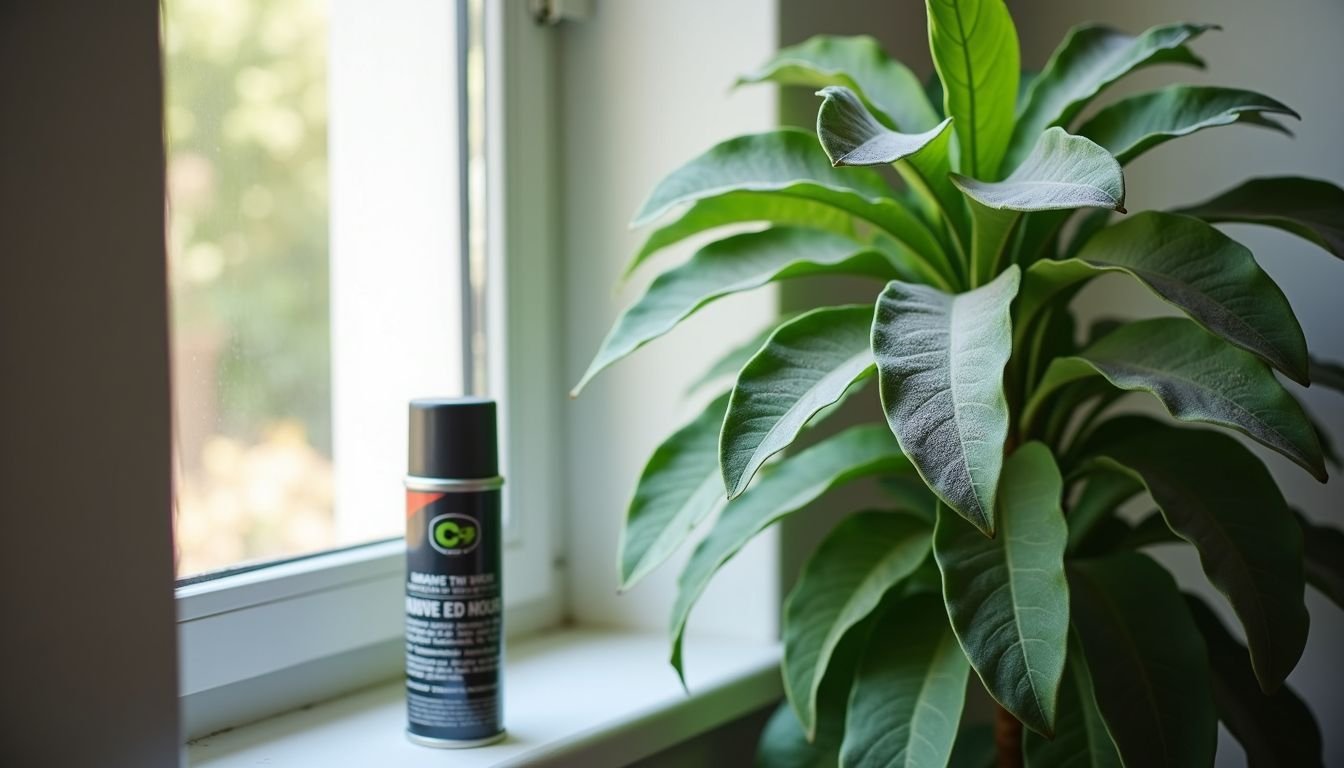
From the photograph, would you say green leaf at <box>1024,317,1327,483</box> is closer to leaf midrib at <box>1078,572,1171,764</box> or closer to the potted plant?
the potted plant

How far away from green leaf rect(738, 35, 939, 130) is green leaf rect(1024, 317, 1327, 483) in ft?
0.90

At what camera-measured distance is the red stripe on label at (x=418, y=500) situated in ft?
2.83

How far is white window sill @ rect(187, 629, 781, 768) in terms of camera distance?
877 millimetres

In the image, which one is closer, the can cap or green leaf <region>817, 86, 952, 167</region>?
green leaf <region>817, 86, 952, 167</region>

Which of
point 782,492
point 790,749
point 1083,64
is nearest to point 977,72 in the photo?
point 1083,64

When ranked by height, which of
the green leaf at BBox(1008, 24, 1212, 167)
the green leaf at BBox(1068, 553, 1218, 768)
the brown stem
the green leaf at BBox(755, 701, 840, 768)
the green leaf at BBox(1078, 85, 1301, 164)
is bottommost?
the green leaf at BBox(755, 701, 840, 768)

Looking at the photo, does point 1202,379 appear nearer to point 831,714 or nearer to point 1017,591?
point 1017,591

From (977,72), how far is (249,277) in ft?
2.12

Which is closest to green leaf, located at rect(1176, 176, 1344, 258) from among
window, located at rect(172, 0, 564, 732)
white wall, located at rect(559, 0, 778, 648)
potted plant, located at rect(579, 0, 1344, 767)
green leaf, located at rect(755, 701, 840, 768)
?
potted plant, located at rect(579, 0, 1344, 767)

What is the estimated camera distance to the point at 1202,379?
782 mm

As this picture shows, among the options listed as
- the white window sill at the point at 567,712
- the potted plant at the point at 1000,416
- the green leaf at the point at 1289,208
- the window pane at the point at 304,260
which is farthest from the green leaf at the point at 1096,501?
the window pane at the point at 304,260

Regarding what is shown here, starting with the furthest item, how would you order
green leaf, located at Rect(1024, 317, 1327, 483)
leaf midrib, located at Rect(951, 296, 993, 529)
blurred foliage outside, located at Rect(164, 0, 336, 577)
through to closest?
blurred foliage outside, located at Rect(164, 0, 336, 577) → green leaf, located at Rect(1024, 317, 1327, 483) → leaf midrib, located at Rect(951, 296, 993, 529)

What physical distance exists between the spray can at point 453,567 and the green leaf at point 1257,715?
1.99 feet

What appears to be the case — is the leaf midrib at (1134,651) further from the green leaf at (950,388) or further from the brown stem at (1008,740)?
the green leaf at (950,388)
